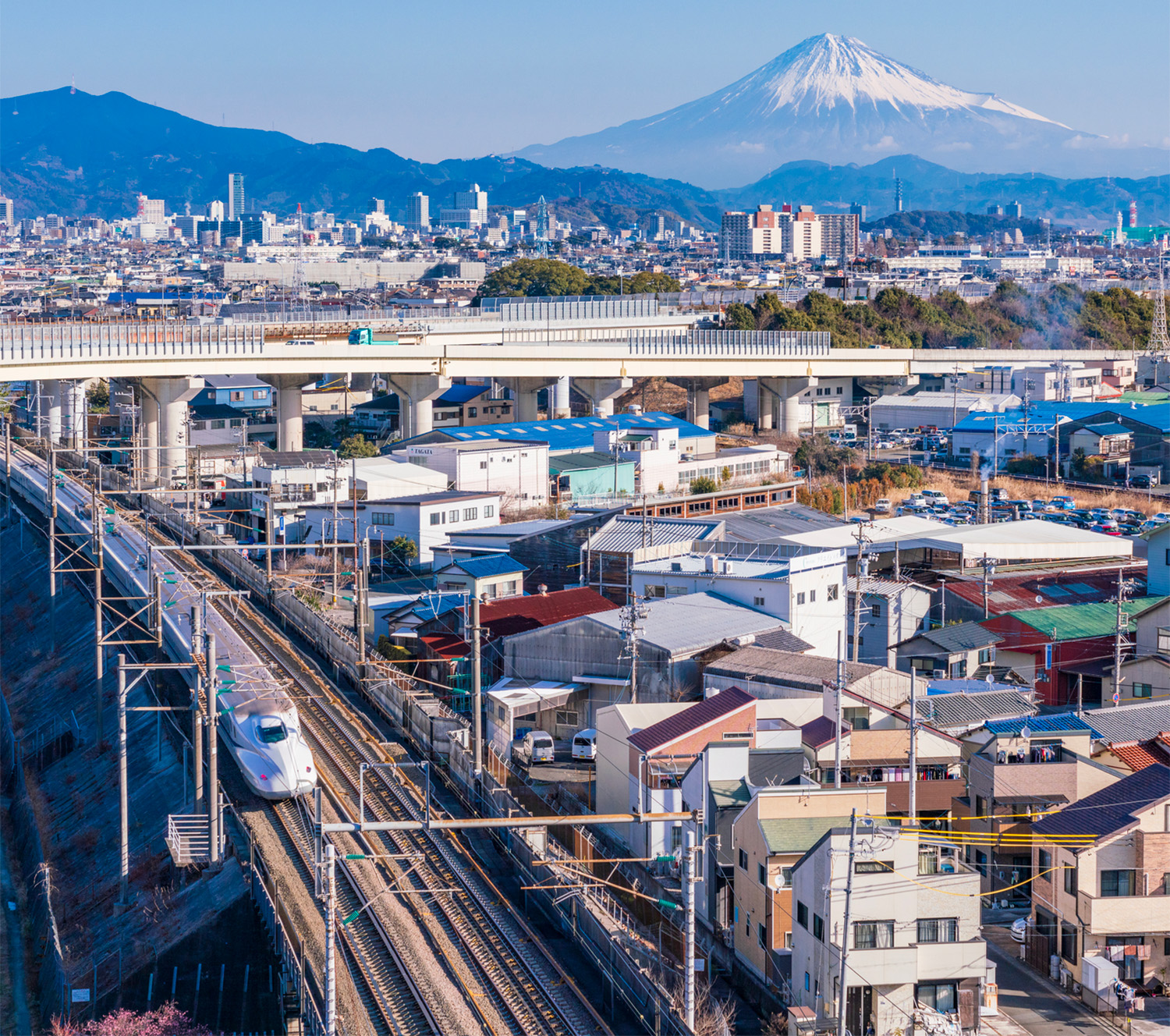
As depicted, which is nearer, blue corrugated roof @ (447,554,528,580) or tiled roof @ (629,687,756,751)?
tiled roof @ (629,687,756,751)

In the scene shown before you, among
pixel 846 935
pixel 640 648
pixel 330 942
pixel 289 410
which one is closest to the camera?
pixel 330 942

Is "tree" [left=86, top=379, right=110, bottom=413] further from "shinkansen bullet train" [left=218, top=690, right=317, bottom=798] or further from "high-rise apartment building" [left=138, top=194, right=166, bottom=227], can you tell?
"high-rise apartment building" [left=138, top=194, right=166, bottom=227]

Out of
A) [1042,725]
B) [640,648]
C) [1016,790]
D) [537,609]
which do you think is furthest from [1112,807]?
[537,609]

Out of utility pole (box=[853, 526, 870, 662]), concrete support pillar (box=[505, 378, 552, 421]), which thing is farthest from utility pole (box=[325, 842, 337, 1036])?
concrete support pillar (box=[505, 378, 552, 421])

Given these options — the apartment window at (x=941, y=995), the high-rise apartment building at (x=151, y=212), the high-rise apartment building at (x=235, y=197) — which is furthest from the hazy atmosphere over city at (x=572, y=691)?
the high-rise apartment building at (x=235, y=197)

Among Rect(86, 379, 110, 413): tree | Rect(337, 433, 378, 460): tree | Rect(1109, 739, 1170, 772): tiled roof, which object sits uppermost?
Rect(86, 379, 110, 413): tree

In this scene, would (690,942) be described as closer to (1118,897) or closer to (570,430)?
(1118,897)

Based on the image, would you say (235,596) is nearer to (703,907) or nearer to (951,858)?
(703,907)
